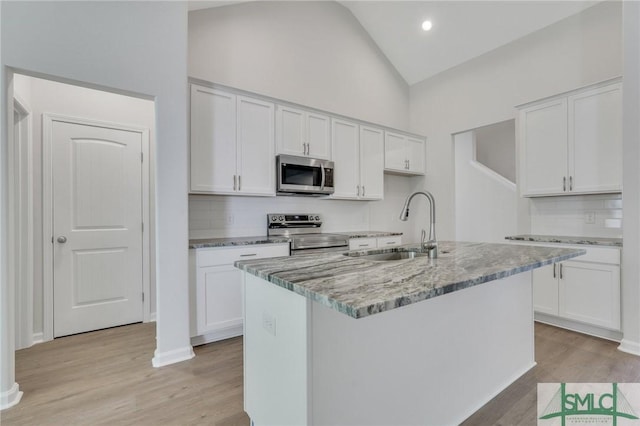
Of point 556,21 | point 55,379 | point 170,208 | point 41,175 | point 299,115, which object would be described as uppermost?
point 556,21

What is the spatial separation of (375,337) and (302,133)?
261 cm

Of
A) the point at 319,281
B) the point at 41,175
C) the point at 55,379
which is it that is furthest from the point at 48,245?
the point at 319,281

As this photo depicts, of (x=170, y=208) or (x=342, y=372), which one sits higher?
(x=170, y=208)

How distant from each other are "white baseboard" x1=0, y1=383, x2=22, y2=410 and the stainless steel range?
2.11 m

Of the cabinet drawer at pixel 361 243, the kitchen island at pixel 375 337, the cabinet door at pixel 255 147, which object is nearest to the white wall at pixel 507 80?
the cabinet drawer at pixel 361 243

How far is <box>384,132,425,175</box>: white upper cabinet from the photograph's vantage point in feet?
14.0

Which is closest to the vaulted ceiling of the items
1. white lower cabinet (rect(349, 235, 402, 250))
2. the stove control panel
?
the stove control panel

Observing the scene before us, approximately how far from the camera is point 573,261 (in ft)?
9.31

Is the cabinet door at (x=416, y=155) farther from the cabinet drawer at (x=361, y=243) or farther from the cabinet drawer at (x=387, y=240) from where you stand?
the cabinet drawer at (x=361, y=243)

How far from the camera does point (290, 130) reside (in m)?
3.34

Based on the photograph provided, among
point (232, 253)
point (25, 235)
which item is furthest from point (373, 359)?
point (25, 235)

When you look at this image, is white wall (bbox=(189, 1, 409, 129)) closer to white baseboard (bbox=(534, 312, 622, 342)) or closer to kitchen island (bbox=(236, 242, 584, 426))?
kitchen island (bbox=(236, 242, 584, 426))

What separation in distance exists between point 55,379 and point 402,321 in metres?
2.42

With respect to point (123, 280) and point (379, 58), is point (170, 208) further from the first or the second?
point (379, 58)
